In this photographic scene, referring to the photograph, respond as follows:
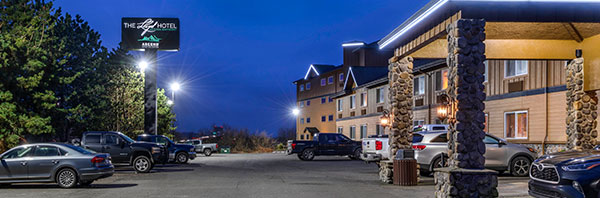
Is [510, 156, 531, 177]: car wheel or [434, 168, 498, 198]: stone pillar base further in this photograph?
[510, 156, 531, 177]: car wheel

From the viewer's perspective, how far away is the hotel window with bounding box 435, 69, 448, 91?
31.1 m

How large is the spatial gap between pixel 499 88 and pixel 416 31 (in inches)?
515

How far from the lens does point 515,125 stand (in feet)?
81.3

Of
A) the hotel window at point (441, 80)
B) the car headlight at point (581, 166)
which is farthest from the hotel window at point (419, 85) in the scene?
the car headlight at point (581, 166)

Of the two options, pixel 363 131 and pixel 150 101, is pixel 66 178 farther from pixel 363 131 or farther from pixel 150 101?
pixel 363 131

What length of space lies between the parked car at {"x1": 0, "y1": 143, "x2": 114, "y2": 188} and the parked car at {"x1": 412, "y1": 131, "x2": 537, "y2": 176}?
9969 millimetres

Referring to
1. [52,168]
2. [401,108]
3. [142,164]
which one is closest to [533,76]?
[401,108]

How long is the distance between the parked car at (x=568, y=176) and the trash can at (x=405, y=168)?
198 inches

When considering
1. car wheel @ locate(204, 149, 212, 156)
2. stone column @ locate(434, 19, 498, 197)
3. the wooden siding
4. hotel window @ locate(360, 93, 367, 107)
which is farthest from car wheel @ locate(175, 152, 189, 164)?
stone column @ locate(434, 19, 498, 197)

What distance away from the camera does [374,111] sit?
1706 inches

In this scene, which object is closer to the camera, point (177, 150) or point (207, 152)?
point (177, 150)

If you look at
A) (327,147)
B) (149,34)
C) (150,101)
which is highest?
(149,34)

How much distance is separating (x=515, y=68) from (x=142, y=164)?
1664cm

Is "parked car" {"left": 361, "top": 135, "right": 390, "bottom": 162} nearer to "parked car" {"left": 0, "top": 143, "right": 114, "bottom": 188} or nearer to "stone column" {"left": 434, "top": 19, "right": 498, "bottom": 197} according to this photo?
"stone column" {"left": 434, "top": 19, "right": 498, "bottom": 197}
